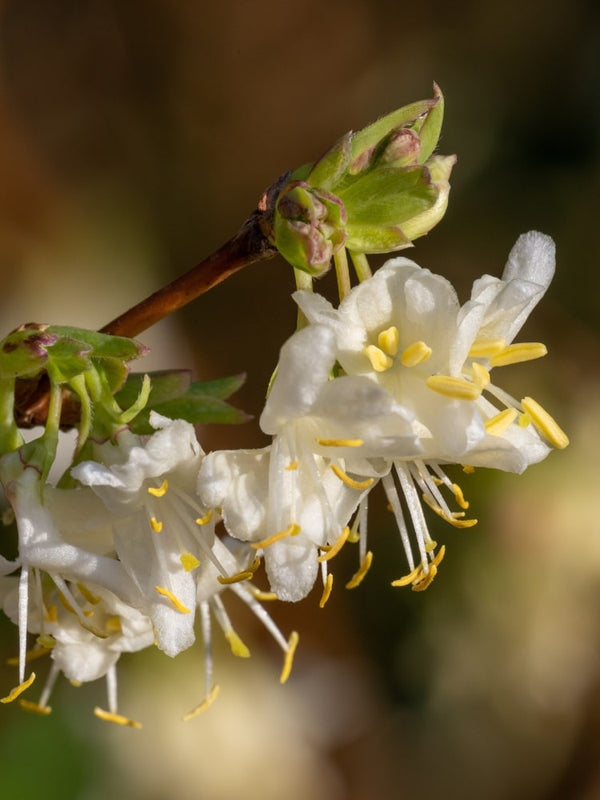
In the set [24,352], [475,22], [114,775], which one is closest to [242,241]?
[24,352]

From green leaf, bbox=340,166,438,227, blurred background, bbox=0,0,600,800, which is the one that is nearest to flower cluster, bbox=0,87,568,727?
green leaf, bbox=340,166,438,227

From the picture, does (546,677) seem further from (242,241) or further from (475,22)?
(242,241)

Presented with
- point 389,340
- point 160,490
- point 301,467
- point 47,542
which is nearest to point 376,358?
point 389,340

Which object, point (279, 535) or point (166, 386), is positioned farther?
point (166, 386)

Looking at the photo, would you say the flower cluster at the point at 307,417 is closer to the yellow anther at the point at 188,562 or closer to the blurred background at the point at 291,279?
the yellow anther at the point at 188,562

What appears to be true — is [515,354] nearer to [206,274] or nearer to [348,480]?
[348,480]

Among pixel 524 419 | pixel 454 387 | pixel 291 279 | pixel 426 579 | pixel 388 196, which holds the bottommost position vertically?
pixel 291 279

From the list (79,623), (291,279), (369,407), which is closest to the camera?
(369,407)

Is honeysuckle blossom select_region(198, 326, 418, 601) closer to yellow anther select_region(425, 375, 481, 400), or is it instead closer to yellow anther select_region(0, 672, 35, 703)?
yellow anther select_region(425, 375, 481, 400)
